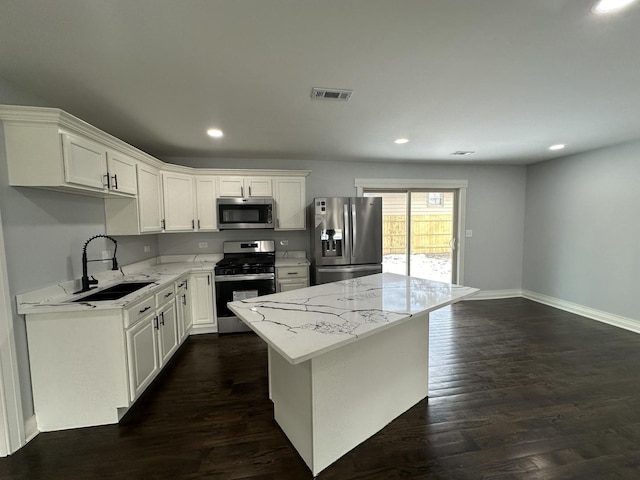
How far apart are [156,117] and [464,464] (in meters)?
3.64

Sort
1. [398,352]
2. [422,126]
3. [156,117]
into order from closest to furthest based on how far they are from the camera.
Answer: [398,352] → [156,117] → [422,126]

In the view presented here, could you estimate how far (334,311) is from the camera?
5.78 feet

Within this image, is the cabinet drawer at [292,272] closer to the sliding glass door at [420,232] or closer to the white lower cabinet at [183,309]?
the white lower cabinet at [183,309]

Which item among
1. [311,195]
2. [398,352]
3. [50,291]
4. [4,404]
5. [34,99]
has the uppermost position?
[34,99]

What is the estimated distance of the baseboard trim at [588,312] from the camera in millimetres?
3615

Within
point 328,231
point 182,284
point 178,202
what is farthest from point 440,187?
point 182,284

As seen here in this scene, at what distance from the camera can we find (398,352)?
6.69 feet

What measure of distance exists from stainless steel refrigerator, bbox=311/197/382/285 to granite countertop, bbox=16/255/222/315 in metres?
1.54

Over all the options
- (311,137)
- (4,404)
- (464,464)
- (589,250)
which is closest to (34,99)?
(4,404)

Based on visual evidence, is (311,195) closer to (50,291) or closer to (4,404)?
(50,291)

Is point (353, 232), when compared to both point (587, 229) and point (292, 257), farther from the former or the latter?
point (587, 229)

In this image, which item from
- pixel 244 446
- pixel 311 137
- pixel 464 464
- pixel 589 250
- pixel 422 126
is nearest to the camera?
pixel 464 464

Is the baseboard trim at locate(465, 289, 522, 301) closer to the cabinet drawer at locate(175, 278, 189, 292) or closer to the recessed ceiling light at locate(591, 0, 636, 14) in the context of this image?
the recessed ceiling light at locate(591, 0, 636, 14)

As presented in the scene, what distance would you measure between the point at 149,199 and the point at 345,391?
3035 mm
